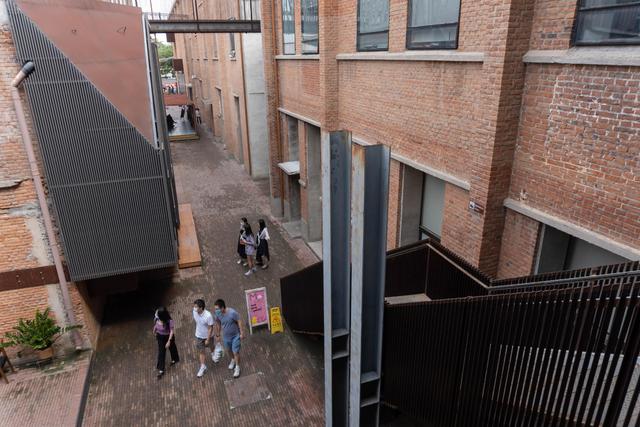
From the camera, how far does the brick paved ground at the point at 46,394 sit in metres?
7.52

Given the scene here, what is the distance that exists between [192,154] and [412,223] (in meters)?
21.8

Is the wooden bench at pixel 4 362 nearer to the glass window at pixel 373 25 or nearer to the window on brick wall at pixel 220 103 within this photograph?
the glass window at pixel 373 25

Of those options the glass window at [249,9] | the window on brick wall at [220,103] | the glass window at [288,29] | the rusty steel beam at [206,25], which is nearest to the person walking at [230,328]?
the glass window at [288,29]

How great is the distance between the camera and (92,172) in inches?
322

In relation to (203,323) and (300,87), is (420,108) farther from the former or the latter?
(300,87)

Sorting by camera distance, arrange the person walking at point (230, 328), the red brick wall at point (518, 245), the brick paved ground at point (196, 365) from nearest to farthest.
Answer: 1. the red brick wall at point (518, 245)
2. the brick paved ground at point (196, 365)
3. the person walking at point (230, 328)

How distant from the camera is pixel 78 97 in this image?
779 cm

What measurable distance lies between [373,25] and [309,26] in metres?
3.54

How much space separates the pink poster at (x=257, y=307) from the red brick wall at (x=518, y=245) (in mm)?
4981

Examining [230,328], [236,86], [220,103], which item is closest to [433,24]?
[230,328]

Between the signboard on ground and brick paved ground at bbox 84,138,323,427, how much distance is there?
274 mm

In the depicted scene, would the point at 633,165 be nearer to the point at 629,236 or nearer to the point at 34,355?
the point at 629,236

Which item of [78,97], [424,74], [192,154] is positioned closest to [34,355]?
[78,97]

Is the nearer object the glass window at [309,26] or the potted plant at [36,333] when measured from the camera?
the potted plant at [36,333]
